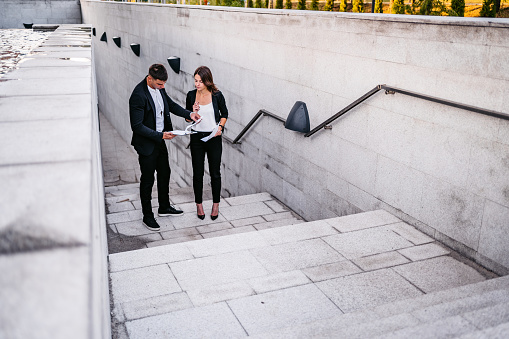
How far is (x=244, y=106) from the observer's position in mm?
7816

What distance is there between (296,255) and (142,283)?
1288 mm

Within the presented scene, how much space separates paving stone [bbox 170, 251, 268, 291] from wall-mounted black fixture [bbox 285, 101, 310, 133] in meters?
2.31

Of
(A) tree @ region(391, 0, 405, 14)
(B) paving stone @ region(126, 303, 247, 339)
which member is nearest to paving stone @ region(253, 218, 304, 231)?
(B) paving stone @ region(126, 303, 247, 339)

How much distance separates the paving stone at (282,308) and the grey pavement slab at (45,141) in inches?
60.2

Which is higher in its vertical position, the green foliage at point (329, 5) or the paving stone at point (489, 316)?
the green foliage at point (329, 5)

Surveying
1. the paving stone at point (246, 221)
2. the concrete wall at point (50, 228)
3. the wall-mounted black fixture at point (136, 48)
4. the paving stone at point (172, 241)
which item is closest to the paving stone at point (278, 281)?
the concrete wall at point (50, 228)

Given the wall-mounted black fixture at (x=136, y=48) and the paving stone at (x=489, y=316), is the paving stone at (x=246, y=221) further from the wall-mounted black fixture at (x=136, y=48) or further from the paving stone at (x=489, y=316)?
the wall-mounted black fixture at (x=136, y=48)

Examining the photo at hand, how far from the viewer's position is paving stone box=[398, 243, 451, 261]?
4.09m

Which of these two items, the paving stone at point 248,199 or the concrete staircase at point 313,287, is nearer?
the concrete staircase at point 313,287

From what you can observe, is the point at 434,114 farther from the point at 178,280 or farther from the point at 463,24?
the point at 178,280

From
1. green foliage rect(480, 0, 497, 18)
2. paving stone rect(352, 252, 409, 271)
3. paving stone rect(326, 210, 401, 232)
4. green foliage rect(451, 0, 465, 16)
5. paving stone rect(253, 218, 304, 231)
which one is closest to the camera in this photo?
paving stone rect(352, 252, 409, 271)

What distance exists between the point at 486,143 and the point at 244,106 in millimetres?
4543

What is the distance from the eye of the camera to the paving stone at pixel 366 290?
3.37m

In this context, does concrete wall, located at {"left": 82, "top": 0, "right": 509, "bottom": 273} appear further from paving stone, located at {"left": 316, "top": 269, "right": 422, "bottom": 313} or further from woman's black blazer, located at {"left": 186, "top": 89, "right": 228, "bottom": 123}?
woman's black blazer, located at {"left": 186, "top": 89, "right": 228, "bottom": 123}
